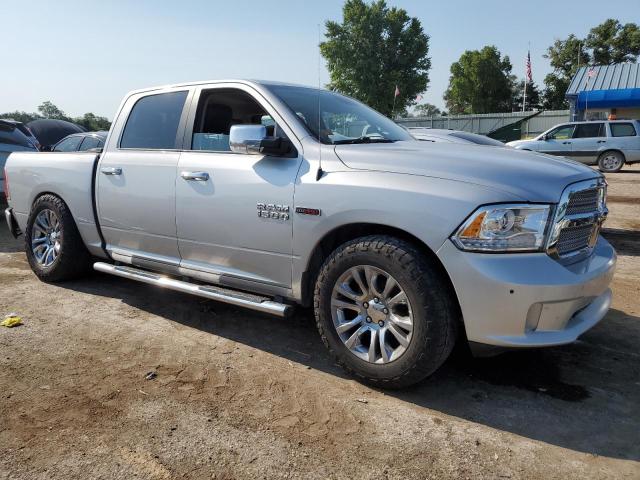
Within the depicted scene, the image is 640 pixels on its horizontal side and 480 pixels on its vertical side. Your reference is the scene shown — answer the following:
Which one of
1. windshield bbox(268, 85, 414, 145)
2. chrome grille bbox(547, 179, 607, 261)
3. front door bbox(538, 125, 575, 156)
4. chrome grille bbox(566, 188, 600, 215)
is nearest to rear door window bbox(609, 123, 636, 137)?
front door bbox(538, 125, 575, 156)

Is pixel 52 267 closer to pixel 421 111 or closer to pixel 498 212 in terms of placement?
pixel 498 212

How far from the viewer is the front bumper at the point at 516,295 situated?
8.44ft

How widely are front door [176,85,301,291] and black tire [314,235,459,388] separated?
519 millimetres

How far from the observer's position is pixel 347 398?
295cm

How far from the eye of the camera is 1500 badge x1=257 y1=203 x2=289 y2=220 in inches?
129

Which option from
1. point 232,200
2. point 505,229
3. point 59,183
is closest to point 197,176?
point 232,200

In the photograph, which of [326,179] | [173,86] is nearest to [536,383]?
[326,179]

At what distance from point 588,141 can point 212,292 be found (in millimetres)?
17654

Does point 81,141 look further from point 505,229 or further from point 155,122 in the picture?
point 505,229

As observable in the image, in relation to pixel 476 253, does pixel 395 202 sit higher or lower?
higher

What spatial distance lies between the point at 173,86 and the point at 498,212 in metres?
2.96

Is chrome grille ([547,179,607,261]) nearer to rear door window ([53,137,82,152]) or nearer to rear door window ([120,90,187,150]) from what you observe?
rear door window ([120,90,187,150])

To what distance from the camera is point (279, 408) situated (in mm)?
2838

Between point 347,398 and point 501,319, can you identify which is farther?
point 347,398
